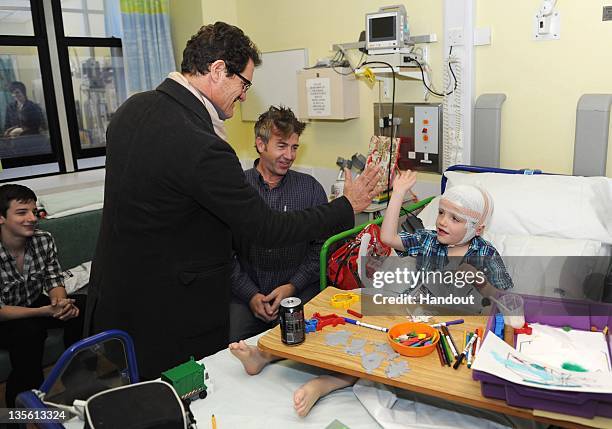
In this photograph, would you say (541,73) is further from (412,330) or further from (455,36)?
(412,330)

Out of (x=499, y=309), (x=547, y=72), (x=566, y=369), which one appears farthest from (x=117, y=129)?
(x=547, y=72)

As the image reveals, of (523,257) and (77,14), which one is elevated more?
(77,14)

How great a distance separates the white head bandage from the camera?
6.25 ft

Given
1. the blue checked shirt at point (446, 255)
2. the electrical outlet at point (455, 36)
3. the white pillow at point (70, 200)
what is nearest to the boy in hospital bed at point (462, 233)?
the blue checked shirt at point (446, 255)

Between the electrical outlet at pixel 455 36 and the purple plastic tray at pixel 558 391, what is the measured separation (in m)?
1.81

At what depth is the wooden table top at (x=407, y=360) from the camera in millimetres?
1250

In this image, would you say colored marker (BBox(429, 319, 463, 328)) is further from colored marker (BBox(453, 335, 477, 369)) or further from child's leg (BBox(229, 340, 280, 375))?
child's leg (BBox(229, 340, 280, 375))

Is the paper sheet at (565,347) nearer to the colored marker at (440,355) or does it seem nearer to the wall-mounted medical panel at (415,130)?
the colored marker at (440,355)

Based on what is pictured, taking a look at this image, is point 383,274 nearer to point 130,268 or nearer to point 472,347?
point 472,347

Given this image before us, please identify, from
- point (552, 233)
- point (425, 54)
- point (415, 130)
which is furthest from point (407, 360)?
point (425, 54)

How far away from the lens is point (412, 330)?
5.12 feet

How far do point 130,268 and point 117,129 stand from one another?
1.36ft

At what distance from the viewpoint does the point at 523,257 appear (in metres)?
2.23

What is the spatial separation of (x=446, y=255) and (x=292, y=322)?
0.77 m
